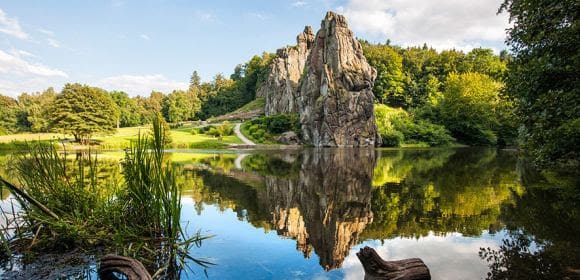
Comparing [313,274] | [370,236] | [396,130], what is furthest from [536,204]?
[396,130]

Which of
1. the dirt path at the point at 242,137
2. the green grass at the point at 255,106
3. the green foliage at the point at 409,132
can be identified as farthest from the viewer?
the green grass at the point at 255,106

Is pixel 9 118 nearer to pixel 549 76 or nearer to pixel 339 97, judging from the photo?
pixel 339 97

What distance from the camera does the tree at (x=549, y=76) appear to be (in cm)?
1052

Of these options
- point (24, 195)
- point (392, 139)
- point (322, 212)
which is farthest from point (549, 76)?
point (392, 139)

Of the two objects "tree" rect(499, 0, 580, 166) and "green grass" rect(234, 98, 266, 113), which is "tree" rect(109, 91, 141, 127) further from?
"tree" rect(499, 0, 580, 166)

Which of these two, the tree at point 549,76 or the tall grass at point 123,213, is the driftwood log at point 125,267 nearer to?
the tall grass at point 123,213

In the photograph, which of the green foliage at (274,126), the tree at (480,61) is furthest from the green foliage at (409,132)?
the tree at (480,61)

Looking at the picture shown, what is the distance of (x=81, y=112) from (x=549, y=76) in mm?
61598

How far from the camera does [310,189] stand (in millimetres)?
17359

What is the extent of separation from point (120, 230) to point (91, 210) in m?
1.46

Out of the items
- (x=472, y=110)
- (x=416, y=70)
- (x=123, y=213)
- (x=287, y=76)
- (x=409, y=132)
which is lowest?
(x=123, y=213)

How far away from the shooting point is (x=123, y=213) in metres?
7.65

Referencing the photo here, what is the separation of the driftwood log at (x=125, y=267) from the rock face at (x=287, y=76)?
3065 inches

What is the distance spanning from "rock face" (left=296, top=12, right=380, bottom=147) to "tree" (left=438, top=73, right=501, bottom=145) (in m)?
22.1
